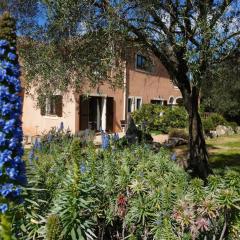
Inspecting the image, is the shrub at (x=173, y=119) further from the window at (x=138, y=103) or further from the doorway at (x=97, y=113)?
the doorway at (x=97, y=113)

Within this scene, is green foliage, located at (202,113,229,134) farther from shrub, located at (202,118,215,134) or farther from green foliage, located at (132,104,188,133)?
green foliage, located at (132,104,188,133)

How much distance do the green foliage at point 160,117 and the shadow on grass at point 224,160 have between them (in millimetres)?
8532

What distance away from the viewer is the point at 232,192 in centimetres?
400

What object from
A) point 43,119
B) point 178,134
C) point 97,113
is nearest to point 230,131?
point 178,134

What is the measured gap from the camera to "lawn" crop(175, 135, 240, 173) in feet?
47.2

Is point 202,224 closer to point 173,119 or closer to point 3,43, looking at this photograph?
point 3,43

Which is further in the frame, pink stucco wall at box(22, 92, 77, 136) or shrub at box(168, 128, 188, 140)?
pink stucco wall at box(22, 92, 77, 136)

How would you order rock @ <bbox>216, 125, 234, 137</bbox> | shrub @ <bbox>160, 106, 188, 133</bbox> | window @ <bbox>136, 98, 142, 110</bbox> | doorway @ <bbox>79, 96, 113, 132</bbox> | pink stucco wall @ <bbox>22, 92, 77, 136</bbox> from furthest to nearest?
window @ <bbox>136, 98, 142, 110</bbox>, rock @ <bbox>216, 125, 234, 137</bbox>, shrub @ <bbox>160, 106, 188, 133</bbox>, doorway @ <bbox>79, 96, 113, 132</bbox>, pink stucco wall @ <bbox>22, 92, 77, 136</bbox>

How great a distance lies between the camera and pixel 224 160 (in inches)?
623

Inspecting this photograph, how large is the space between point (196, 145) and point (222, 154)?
22.2 ft

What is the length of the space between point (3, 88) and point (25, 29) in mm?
6542

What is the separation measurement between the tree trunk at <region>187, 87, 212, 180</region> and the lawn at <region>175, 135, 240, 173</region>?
1.54m

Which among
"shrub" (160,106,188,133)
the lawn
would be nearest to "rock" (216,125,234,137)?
"shrub" (160,106,188,133)

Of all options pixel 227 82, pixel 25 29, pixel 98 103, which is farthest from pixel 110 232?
pixel 98 103
